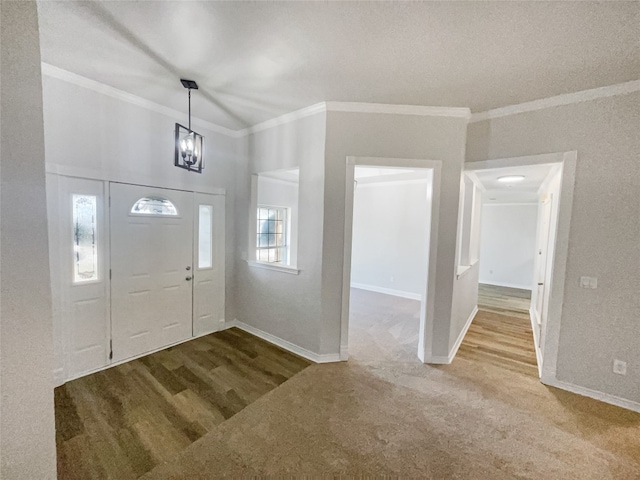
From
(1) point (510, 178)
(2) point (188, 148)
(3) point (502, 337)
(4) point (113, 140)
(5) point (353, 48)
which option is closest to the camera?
(5) point (353, 48)

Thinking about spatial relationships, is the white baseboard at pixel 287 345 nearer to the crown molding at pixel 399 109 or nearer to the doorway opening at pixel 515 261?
the doorway opening at pixel 515 261

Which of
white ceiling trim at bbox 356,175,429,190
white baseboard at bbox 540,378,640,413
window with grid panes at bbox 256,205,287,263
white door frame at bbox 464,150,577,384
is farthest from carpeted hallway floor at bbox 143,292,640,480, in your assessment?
white ceiling trim at bbox 356,175,429,190

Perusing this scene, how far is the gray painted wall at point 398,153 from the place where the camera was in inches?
112

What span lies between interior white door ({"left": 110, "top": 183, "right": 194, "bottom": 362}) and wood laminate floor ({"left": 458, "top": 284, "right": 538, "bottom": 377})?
144 inches

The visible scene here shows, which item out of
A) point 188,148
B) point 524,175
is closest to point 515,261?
point 524,175

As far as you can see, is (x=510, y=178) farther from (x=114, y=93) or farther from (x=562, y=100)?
(x=114, y=93)

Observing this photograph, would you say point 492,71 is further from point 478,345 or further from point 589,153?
point 478,345

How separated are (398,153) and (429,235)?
970 millimetres

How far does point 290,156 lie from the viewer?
3260 mm

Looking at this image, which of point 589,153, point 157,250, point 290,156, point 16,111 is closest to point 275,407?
point 157,250

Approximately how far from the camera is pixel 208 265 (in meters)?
3.70

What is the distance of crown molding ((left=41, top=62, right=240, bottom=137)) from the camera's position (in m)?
2.35

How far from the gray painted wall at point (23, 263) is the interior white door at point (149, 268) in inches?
85.2

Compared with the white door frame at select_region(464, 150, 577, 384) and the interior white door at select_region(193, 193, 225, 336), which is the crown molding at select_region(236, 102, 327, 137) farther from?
the white door frame at select_region(464, 150, 577, 384)
